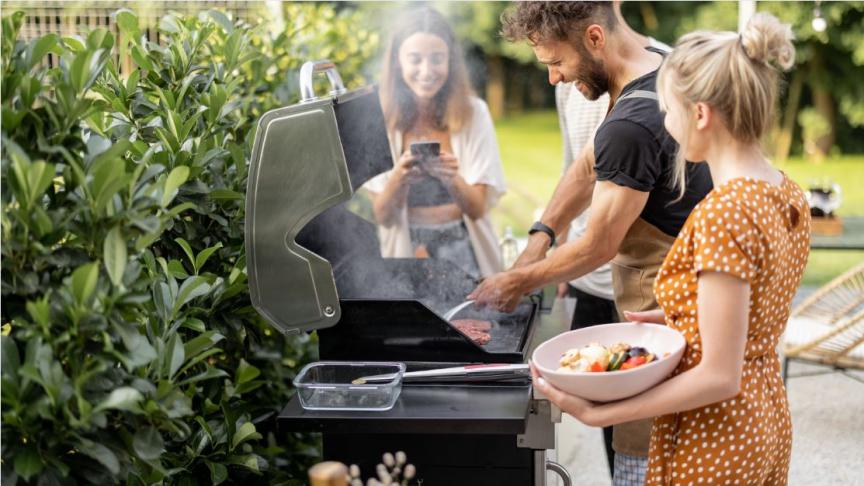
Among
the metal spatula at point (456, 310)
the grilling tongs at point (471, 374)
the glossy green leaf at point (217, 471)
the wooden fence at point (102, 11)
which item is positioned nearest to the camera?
the grilling tongs at point (471, 374)

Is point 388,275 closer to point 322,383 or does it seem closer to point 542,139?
point 322,383

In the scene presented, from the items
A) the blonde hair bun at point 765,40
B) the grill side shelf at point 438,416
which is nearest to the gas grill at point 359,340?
the grill side shelf at point 438,416

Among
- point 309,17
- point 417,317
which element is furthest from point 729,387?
point 309,17

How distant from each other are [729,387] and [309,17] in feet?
14.5

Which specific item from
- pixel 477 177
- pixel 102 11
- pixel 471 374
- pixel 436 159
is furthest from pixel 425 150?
pixel 102 11

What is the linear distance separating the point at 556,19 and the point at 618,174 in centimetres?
42

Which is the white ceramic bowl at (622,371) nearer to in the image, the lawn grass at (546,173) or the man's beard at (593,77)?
the man's beard at (593,77)

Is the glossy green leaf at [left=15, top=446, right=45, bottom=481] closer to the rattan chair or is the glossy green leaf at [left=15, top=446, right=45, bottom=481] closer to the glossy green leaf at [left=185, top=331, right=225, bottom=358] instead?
the glossy green leaf at [left=185, top=331, right=225, bottom=358]

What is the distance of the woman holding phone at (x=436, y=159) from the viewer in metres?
3.52

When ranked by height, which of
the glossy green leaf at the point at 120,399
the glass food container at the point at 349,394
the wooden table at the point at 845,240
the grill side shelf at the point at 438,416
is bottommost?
the wooden table at the point at 845,240

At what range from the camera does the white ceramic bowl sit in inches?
68.2

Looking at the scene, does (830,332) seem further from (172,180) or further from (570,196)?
(172,180)

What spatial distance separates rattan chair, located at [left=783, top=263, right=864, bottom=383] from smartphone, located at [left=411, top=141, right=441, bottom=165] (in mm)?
1937

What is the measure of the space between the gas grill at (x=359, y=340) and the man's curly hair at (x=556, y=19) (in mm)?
477
